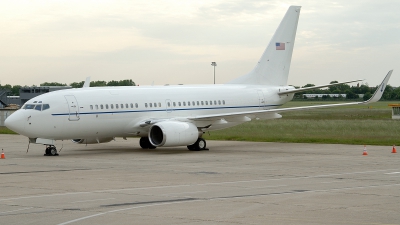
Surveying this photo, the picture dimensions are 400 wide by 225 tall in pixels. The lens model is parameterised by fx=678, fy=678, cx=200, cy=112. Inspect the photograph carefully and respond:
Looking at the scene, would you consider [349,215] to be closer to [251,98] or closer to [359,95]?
[251,98]

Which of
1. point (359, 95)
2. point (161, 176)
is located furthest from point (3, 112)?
point (359, 95)

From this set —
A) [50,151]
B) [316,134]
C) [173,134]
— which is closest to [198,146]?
[173,134]

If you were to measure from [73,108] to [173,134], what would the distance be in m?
4.88

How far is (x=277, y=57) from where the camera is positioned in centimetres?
4119

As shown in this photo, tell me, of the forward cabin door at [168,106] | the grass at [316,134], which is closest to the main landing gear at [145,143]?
the forward cabin door at [168,106]

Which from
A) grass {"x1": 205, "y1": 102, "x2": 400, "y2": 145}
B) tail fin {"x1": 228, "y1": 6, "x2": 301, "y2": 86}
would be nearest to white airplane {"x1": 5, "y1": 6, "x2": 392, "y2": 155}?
tail fin {"x1": 228, "y1": 6, "x2": 301, "y2": 86}

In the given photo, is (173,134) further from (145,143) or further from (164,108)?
(145,143)

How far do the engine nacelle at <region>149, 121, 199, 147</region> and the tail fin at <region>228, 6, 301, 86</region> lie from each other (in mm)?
8161

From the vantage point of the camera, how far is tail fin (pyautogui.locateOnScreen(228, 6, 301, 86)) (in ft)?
133

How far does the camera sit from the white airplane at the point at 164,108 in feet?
103

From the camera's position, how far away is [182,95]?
36438mm

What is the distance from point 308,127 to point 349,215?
40334mm

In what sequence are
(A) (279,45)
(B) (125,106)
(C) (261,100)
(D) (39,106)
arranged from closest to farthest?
(D) (39,106) < (B) (125,106) < (C) (261,100) < (A) (279,45)

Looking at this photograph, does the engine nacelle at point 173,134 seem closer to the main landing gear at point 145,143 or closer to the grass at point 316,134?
the main landing gear at point 145,143
